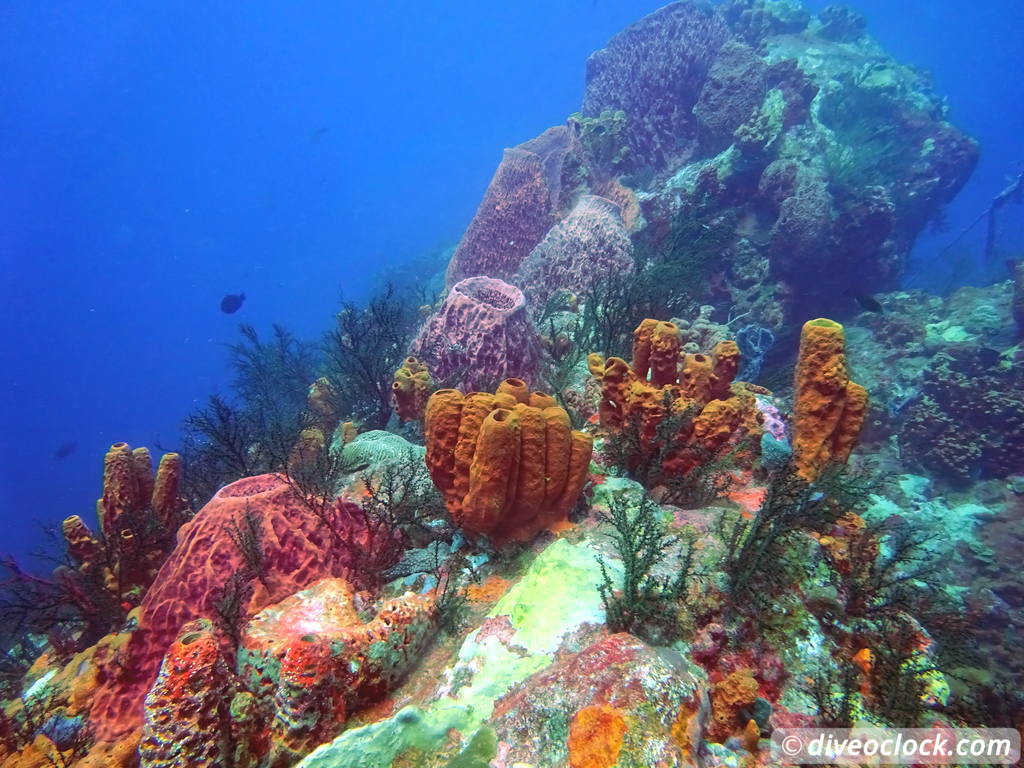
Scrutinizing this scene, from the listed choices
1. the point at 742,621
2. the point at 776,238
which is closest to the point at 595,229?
the point at 776,238

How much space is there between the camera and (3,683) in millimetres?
4793

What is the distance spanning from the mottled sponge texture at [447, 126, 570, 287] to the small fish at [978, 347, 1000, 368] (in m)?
9.16

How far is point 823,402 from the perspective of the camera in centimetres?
348

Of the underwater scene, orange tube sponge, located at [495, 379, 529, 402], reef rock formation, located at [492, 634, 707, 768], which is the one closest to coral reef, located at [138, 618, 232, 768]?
the underwater scene

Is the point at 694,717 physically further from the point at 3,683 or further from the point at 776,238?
the point at 776,238

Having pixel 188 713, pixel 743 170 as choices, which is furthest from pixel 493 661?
pixel 743 170

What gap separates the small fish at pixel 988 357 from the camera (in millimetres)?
9297

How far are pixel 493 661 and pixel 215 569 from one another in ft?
6.98

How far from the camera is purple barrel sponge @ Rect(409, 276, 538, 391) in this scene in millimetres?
5766

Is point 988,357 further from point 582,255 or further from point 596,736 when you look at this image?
point 596,736

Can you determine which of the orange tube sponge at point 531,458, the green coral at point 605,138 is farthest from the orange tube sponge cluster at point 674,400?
the green coral at point 605,138

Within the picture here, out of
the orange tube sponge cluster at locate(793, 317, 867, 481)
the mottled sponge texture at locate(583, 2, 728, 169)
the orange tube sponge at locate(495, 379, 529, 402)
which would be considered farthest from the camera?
the mottled sponge texture at locate(583, 2, 728, 169)

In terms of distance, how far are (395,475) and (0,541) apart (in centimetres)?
4829

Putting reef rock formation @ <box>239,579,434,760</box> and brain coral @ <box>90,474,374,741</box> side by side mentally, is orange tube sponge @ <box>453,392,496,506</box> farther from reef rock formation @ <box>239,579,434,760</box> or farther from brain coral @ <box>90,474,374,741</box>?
brain coral @ <box>90,474,374,741</box>
